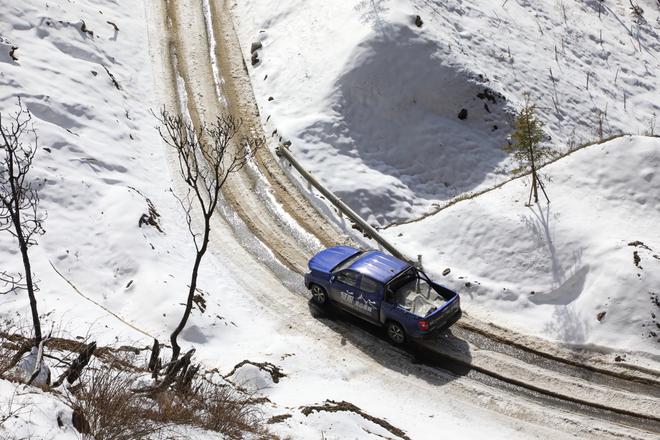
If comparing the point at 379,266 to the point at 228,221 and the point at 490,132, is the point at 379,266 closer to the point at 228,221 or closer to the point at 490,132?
the point at 228,221

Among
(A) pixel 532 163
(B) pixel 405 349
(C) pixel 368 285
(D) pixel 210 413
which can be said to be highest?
(A) pixel 532 163

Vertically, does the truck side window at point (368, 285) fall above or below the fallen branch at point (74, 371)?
below

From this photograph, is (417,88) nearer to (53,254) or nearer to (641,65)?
(641,65)

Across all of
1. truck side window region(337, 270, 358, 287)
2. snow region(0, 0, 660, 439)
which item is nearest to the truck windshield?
truck side window region(337, 270, 358, 287)

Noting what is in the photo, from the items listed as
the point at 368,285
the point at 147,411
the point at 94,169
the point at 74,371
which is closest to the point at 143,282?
the point at 94,169

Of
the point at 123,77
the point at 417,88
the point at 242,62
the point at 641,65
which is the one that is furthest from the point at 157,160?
the point at 641,65

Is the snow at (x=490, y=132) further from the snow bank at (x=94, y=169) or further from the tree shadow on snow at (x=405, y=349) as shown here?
the snow bank at (x=94, y=169)

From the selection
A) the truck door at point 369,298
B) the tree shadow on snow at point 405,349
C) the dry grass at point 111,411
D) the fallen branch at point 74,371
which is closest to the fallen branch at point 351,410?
the tree shadow on snow at point 405,349
